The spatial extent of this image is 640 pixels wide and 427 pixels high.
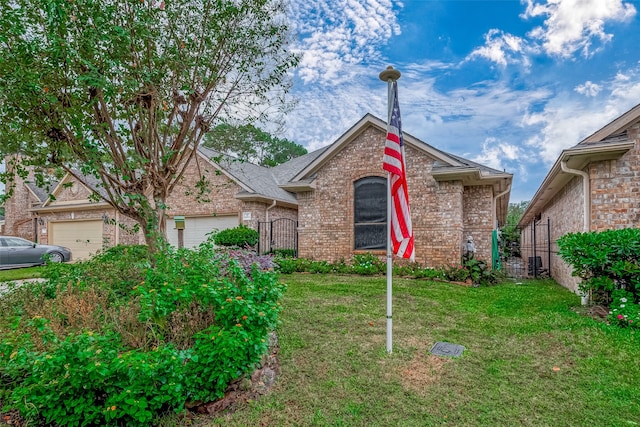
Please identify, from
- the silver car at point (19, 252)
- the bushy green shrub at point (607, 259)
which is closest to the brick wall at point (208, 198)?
the silver car at point (19, 252)

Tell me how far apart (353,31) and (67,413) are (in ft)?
30.4

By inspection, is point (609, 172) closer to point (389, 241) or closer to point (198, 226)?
point (389, 241)

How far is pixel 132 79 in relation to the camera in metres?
4.55

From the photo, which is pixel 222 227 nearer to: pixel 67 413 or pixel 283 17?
pixel 283 17

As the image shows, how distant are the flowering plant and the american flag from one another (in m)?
3.51

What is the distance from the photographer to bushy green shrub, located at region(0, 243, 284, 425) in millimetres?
2402

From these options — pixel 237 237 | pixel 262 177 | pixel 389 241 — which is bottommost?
pixel 237 237

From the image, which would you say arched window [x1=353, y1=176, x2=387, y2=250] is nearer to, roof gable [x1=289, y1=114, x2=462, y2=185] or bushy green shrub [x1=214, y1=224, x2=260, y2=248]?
roof gable [x1=289, y1=114, x2=462, y2=185]

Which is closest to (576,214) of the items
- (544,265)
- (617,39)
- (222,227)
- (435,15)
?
(617,39)

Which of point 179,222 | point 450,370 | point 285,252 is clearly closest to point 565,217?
point 450,370

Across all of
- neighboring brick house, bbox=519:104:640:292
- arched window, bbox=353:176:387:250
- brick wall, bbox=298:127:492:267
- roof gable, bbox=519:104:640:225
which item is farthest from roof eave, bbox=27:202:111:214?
neighboring brick house, bbox=519:104:640:292

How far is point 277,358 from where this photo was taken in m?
3.95

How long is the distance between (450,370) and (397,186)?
85.0 inches

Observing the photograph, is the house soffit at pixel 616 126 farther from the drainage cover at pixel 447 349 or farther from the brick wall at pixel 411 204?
the drainage cover at pixel 447 349
